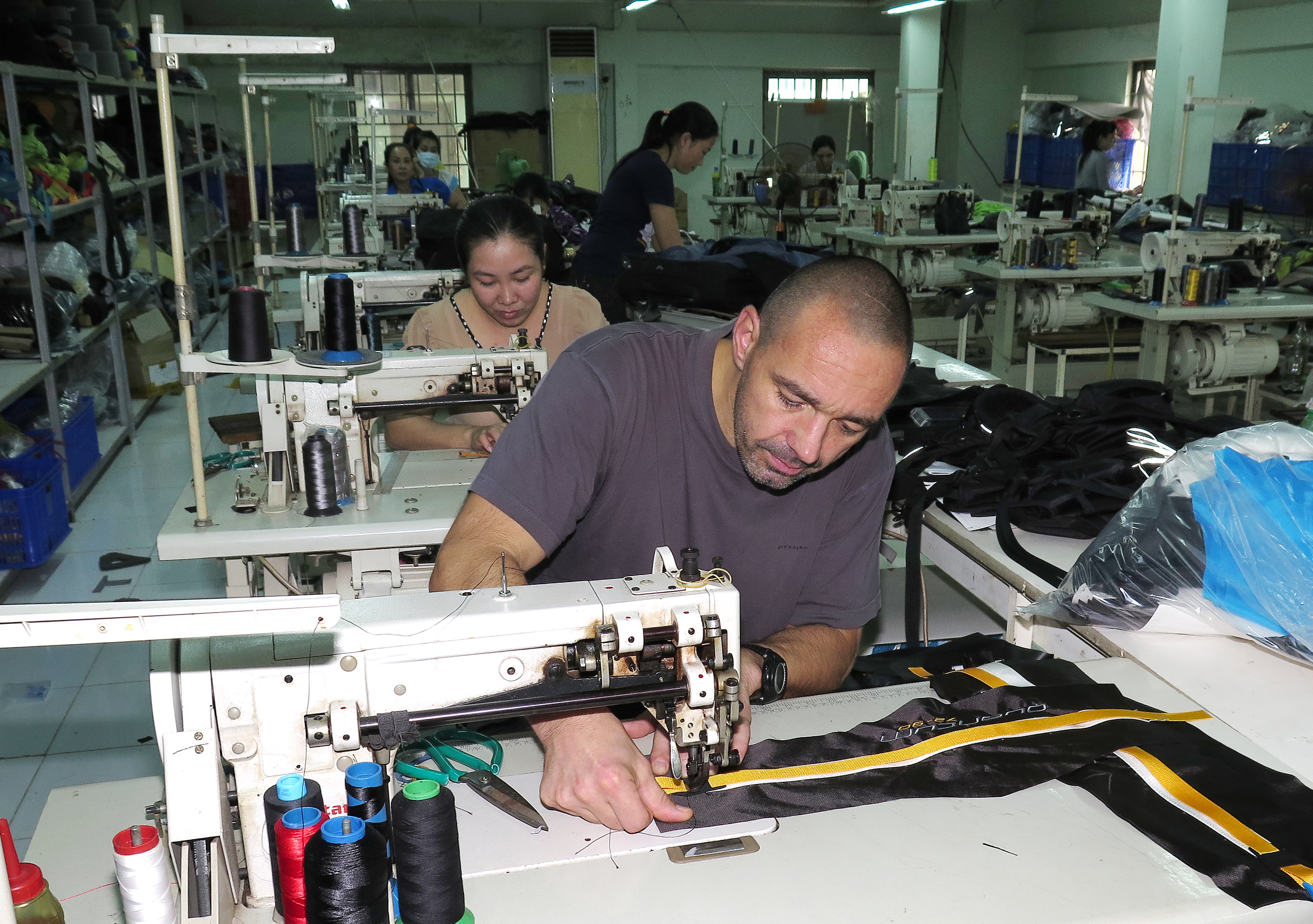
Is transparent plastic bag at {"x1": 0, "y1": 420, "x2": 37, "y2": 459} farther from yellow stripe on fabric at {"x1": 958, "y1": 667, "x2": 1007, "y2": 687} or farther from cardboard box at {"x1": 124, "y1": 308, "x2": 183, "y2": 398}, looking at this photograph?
yellow stripe on fabric at {"x1": 958, "y1": 667, "x2": 1007, "y2": 687}

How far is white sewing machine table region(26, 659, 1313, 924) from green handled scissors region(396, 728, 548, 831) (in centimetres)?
2

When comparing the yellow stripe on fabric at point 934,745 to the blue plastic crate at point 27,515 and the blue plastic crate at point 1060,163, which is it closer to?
the blue plastic crate at point 27,515

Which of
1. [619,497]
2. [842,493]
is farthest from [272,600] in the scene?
[842,493]

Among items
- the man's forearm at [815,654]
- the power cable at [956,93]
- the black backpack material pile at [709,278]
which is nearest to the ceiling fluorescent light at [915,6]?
the power cable at [956,93]

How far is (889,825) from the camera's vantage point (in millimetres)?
1262

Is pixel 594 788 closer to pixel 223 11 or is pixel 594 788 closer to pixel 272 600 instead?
pixel 272 600

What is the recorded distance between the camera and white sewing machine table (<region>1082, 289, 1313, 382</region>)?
186 inches

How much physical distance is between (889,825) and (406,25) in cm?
1319

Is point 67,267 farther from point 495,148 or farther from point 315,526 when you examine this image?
point 495,148

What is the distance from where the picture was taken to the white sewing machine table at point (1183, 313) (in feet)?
15.5

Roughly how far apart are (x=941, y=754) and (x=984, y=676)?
0.82 feet

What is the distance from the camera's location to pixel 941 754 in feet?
4.60

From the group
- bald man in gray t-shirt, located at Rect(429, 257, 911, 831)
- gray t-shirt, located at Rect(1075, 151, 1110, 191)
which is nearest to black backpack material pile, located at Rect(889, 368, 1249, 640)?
bald man in gray t-shirt, located at Rect(429, 257, 911, 831)

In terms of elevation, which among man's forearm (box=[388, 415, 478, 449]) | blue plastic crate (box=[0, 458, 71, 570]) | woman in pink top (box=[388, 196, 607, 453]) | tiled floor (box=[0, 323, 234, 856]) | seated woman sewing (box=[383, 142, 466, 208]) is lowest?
tiled floor (box=[0, 323, 234, 856])
